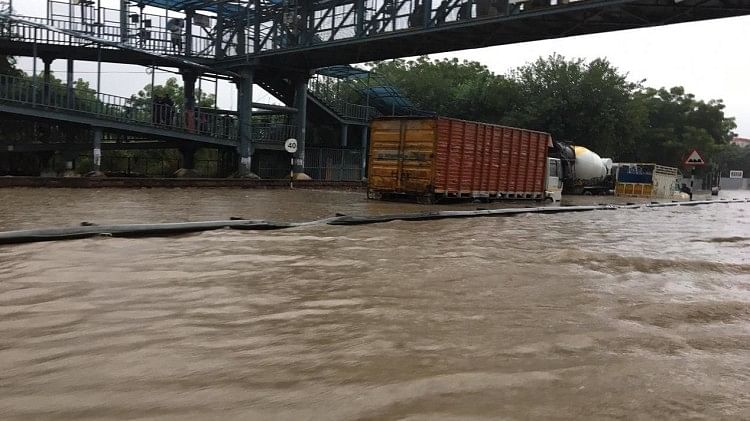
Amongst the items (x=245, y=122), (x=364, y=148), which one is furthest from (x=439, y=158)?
(x=364, y=148)

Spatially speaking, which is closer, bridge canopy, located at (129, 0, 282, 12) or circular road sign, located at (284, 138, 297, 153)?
circular road sign, located at (284, 138, 297, 153)

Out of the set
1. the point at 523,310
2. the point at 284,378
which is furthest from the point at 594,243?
the point at 284,378

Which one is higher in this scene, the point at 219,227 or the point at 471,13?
the point at 471,13

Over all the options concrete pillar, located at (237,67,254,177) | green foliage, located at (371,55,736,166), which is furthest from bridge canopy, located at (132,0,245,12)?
green foliage, located at (371,55,736,166)

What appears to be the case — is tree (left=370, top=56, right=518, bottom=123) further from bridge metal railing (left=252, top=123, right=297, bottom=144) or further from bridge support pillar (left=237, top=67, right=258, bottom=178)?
bridge support pillar (left=237, top=67, right=258, bottom=178)

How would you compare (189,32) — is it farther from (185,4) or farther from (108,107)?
(108,107)

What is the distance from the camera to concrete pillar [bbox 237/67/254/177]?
90.4ft

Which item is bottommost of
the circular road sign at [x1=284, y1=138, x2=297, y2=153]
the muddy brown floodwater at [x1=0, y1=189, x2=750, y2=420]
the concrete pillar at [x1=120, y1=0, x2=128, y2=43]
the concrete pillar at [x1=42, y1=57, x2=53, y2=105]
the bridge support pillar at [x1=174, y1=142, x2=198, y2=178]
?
the muddy brown floodwater at [x1=0, y1=189, x2=750, y2=420]

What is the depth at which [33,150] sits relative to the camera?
995 inches

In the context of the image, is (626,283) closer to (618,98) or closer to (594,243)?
(594,243)

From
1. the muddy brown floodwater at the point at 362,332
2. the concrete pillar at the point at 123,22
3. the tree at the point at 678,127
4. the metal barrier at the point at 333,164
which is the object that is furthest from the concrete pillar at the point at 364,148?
the tree at the point at 678,127

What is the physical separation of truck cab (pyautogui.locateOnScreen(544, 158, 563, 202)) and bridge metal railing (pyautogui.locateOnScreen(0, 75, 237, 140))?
14.6 meters

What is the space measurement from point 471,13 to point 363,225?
12.6 metres

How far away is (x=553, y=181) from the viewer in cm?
2359
